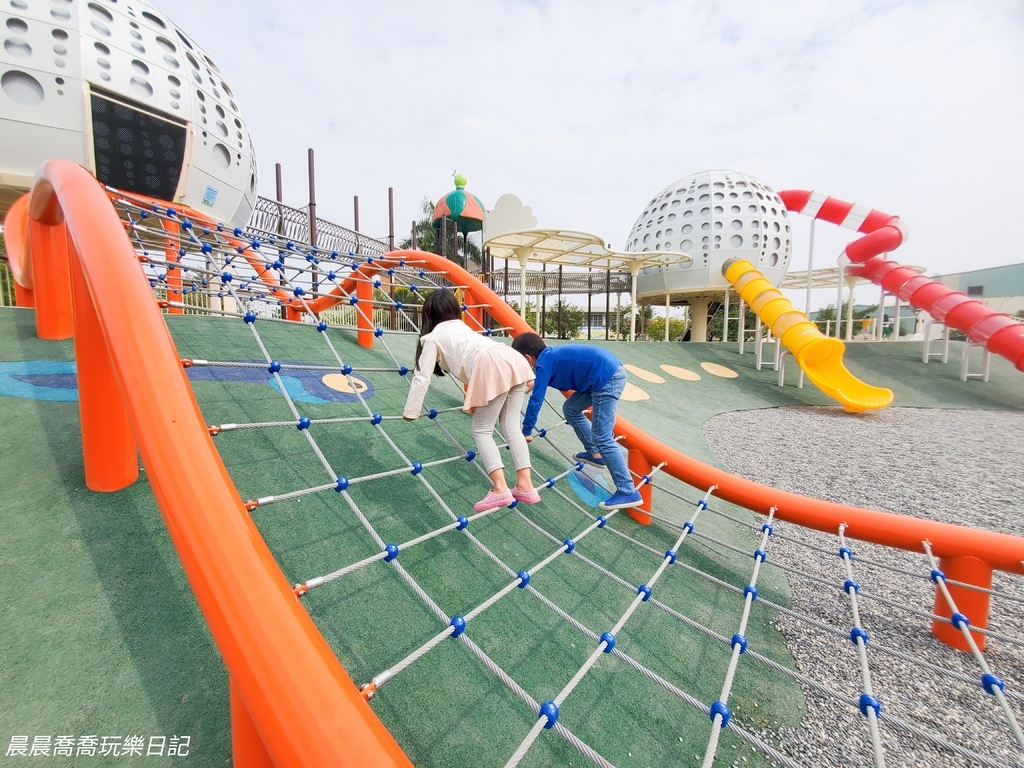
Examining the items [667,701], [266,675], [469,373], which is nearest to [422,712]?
[266,675]

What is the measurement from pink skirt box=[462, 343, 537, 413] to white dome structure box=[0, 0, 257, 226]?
4.42m

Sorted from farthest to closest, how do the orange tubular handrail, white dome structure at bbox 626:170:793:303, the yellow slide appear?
white dome structure at bbox 626:170:793:303, the yellow slide, the orange tubular handrail

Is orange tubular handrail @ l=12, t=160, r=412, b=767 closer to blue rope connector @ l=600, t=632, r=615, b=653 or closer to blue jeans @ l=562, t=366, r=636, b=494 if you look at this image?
blue rope connector @ l=600, t=632, r=615, b=653

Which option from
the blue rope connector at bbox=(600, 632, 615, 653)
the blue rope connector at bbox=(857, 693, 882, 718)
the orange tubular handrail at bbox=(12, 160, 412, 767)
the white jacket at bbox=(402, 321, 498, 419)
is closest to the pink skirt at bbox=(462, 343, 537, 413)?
the white jacket at bbox=(402, 321, 498, 419)

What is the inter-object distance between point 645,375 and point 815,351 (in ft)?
11.4

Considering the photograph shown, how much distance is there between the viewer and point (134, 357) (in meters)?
1.15

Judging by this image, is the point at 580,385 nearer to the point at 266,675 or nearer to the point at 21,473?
the point at 266,675

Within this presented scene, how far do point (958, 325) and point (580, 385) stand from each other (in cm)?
1183

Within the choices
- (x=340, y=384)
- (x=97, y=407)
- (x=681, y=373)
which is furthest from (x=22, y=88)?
(x=681, y=373)

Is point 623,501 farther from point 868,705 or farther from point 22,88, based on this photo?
point 22,88

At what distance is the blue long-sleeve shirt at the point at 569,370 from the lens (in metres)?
2.67

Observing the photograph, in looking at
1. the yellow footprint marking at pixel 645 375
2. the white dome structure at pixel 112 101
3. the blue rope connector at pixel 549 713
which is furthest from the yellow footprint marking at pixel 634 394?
the white dome structure at pixel 112 101

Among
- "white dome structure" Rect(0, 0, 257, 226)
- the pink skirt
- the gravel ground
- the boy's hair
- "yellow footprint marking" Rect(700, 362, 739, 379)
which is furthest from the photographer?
"yellow footprint marking" Rect(700, 362, 739, 379)

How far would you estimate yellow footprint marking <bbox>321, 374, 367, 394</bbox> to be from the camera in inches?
138
